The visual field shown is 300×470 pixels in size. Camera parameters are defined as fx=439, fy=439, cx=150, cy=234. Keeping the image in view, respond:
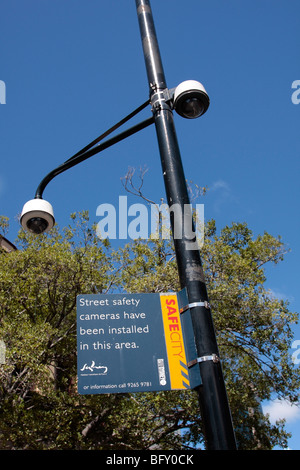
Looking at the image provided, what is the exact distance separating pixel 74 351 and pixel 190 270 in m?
13.3

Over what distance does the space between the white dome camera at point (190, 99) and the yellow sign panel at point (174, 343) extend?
1.82m

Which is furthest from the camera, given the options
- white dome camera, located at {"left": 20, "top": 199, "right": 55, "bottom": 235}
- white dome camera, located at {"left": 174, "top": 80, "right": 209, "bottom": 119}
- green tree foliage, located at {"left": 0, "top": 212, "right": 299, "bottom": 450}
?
green tree foliage, located at {"left": 0, "top": 212, "right": 299, "bottom": 450}

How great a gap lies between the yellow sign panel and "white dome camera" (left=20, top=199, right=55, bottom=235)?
1.92 meters

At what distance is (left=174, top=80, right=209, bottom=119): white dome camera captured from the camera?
4152 millimetres

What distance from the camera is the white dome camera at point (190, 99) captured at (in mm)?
4152

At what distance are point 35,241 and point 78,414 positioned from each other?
6.42 m

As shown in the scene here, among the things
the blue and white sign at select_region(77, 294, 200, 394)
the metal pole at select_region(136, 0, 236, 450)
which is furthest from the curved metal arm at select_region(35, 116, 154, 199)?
the blue and white sign at select_region(77, 294, 200, 394)

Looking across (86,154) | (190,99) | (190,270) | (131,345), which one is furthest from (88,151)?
(131,345)
